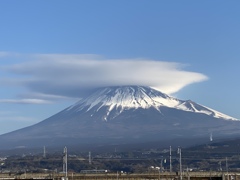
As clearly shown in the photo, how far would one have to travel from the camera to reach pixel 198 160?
516 ft

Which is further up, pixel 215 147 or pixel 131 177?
pixel 215 147

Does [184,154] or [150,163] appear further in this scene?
[184,154]

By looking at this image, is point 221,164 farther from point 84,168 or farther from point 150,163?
point 84,168

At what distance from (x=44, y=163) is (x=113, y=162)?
43.8 feet

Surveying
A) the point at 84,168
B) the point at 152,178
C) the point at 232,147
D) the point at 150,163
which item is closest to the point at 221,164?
the point at 150,163

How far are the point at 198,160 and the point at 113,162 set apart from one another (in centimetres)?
1806

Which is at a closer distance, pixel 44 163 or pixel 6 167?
pixel 6 167

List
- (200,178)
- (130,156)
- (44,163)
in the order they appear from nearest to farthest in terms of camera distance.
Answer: (200,178)
(44,163)
(130,156)

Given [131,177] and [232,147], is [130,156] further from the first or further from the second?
[131,177]

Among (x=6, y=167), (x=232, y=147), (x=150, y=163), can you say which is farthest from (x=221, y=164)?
(x=232, y=147)

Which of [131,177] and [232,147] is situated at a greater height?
[232,147]

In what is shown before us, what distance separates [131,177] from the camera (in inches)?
3204

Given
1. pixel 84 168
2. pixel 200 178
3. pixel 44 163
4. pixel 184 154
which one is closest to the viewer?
pixel 200 178

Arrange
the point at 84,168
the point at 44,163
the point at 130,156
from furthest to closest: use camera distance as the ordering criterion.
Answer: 1. the point at 130,156
2. the point at 44,163
3. the point at 84,168
